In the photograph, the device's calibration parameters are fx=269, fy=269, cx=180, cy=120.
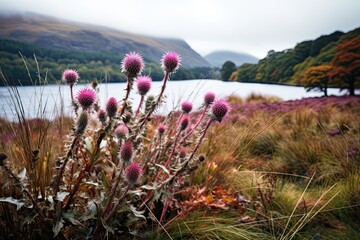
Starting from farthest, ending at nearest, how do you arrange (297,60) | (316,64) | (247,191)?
(297,60), (316,64), (247,191)

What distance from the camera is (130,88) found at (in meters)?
1.55

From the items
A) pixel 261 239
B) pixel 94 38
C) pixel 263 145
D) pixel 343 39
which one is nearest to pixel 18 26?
pixel 94 38

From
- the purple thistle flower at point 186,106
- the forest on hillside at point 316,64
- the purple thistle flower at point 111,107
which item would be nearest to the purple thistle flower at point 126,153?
the purple thistle flower at point 111,107

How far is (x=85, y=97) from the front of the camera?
135 cm

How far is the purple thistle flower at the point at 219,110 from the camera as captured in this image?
1.67 m

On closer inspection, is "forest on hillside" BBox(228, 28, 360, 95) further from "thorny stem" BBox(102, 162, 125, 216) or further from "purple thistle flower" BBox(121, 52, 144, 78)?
"thorny stem" BBox(102, 162, 125, 216)

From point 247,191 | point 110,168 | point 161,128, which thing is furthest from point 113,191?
point 247,191

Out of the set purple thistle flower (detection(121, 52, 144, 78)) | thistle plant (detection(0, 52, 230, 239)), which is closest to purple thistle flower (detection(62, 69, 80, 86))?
thistle plant (detection(0, 52, 230, 239))

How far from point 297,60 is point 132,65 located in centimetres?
2114

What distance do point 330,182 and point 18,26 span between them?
136ft

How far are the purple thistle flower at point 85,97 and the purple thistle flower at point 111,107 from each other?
0.08 m

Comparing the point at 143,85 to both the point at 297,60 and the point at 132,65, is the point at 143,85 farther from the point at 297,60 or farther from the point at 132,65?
the point at 297,60

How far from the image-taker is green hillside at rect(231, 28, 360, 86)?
61.3ft

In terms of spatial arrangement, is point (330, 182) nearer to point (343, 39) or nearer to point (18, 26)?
point (343, 39)
